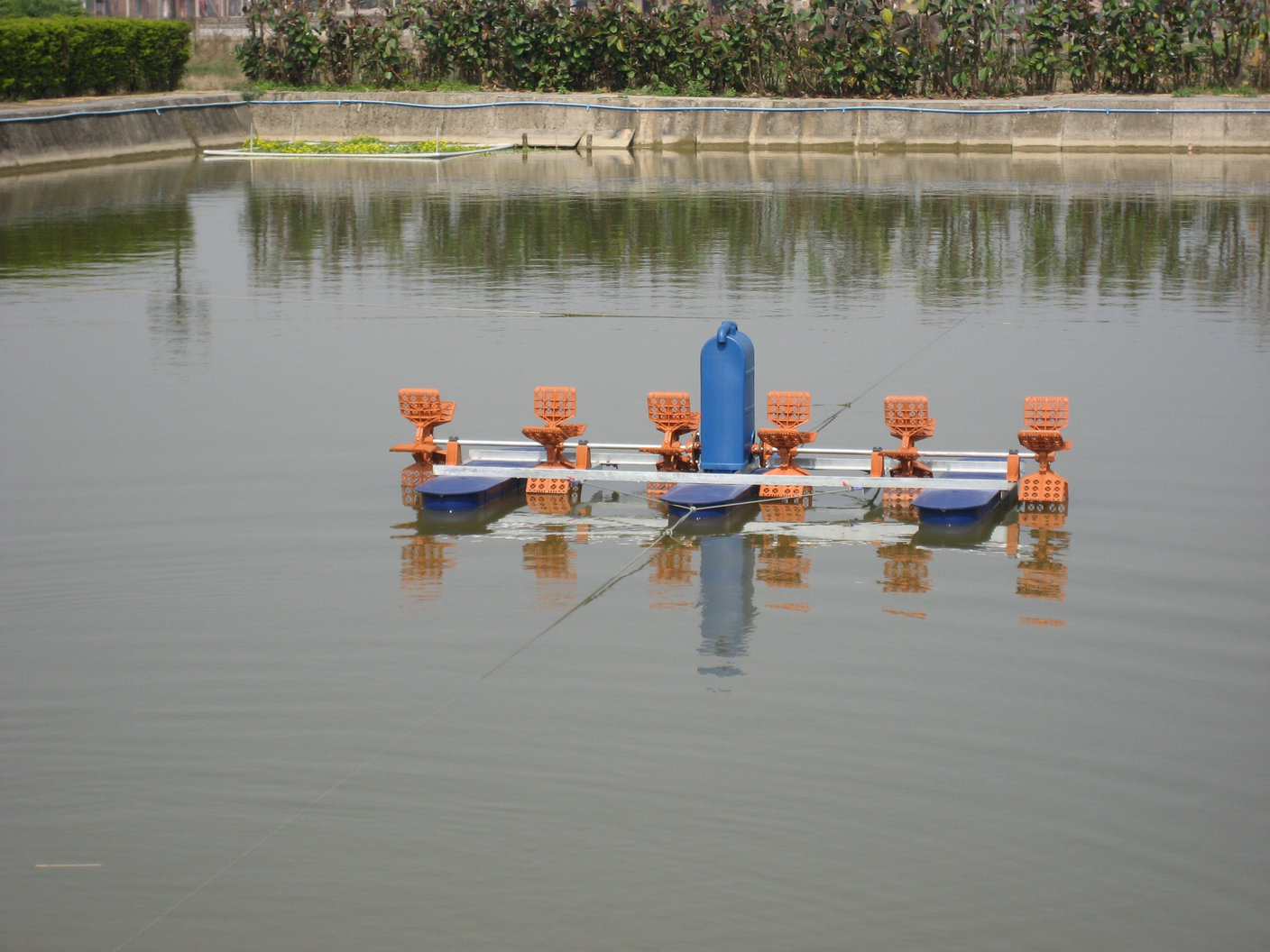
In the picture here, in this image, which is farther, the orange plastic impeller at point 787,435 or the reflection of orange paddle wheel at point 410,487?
the reflection of orange paddle wheel at point 410,487

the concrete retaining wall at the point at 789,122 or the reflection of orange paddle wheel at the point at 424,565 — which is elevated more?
the concrete retaining wall at the point at 789,122

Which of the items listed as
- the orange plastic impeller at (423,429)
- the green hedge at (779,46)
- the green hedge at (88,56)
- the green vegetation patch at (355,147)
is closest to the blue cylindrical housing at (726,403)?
the orange plastic impeller at (423,429)

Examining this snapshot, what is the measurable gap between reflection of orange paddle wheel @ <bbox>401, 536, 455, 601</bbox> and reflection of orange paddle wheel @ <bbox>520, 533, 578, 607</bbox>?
1.55ft

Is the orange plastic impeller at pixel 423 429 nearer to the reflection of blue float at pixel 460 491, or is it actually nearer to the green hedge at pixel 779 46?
the reflection of blue float at pixel 460 491

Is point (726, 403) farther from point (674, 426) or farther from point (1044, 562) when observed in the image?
point (1044, 562)

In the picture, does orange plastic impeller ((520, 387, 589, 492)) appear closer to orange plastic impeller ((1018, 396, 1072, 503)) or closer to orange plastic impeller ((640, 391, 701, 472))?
orange plastic impeller ((640, 391, 701, 472))

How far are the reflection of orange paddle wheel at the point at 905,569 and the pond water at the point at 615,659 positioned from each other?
0.03 metres

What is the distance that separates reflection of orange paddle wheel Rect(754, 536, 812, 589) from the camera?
9227mm

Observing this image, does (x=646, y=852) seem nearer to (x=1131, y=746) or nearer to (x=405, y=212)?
(x=1131, y=746)

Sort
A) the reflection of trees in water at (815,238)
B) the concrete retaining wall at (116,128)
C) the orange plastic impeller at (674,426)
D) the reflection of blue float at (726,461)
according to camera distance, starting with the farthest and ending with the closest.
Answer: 1. the concrete retaining wall at (116,128)
2. the reflection of trees in water at (815,238)
3. the orange plastic impeller at (674,426)
4. the reflection of blue float at (726,461)

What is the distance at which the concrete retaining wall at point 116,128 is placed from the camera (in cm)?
3731

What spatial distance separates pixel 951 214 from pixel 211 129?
25.0 meters

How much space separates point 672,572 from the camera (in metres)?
9.45

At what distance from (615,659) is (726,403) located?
10.9 feet
